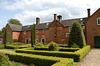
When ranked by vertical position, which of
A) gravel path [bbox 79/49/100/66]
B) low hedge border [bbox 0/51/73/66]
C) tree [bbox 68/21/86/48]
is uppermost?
tree [bbox 68/21/86/48]

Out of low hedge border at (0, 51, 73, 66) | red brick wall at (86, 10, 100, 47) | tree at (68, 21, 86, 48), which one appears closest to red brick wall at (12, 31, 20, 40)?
tree at (68, 21, 86, 48)

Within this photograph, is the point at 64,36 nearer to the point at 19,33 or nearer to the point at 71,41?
the point at 71,41

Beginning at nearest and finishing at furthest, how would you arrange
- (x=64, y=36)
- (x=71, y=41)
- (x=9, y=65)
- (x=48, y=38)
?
1. (x=9, y=65)
2. (x=71, y=41)
3. (x=64, y=36)
4. (x=48, y=38)

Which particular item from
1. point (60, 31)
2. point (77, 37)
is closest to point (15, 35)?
point (60, 31)

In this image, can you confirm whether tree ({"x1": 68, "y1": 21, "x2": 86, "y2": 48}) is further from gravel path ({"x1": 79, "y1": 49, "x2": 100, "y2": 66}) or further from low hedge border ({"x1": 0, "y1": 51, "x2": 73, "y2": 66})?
low hedge border ({"x1": 0, "y1": 51, "x2": 73, "y2": 66})

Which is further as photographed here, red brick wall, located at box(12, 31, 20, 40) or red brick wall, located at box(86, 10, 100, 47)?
red brick wall, located at box(12, 31, 20, 40)

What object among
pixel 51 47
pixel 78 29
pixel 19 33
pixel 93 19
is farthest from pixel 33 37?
pixel 19 33

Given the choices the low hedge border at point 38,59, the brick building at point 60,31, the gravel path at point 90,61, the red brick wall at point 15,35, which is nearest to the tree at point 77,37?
the gravel path at point 90,61

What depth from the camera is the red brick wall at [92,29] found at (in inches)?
831

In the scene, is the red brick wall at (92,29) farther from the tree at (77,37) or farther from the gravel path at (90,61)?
the gravel path at (90,61)

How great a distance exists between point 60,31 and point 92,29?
10070mm

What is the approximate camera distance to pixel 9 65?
495cm

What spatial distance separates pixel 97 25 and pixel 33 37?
1613 cm

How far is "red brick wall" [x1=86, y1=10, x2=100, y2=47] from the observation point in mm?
21114
